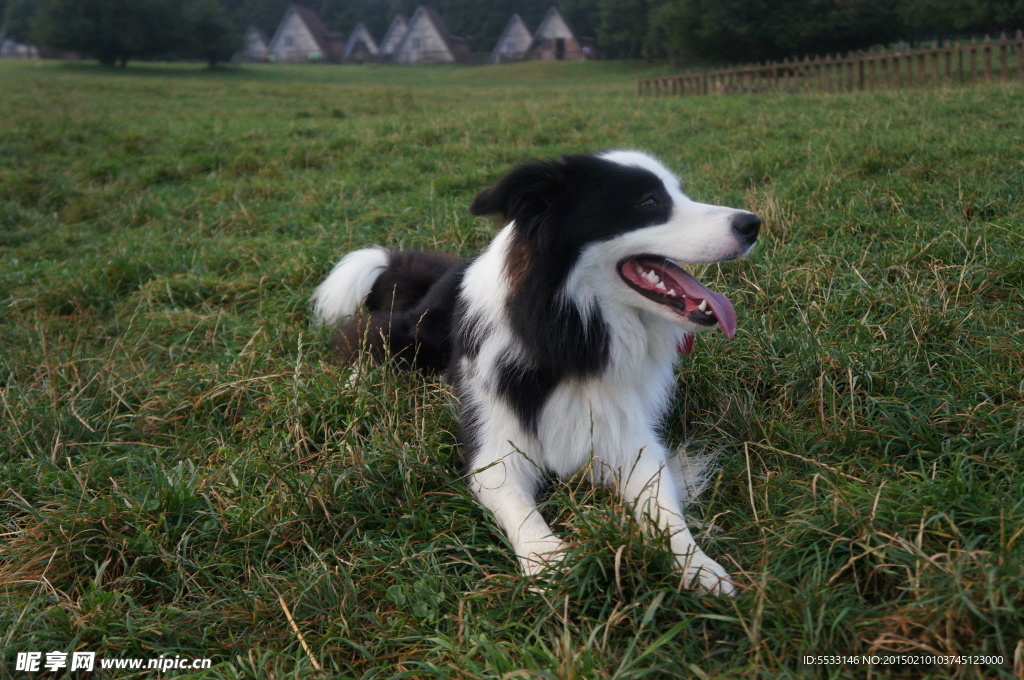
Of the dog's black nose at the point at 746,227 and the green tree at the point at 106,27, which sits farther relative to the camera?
the green tree at the point at 106,27

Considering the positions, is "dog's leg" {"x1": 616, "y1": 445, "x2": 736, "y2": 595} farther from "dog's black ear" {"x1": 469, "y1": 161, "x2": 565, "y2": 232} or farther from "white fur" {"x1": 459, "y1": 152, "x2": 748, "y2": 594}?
"dog's black ear" {"x1": 469, "y1": 161, "x2": 565, "y2": 232}

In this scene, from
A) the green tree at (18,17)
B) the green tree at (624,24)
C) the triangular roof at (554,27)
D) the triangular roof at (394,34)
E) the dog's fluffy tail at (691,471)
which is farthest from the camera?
the triangular roof at (394,34)

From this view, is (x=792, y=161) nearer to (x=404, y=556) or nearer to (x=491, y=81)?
(x=404, y=556)

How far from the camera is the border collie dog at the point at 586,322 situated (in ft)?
8.01

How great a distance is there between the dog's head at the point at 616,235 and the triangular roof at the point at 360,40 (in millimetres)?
67545

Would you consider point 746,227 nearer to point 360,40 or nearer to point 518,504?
point 518,504

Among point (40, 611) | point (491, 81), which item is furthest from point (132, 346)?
point (491, 81)

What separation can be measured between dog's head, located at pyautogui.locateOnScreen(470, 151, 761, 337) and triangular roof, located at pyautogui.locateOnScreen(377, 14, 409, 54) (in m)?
65.5

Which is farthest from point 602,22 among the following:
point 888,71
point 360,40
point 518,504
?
point 518,504

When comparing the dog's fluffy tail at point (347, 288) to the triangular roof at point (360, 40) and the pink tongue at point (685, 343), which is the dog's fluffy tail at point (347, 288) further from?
the triangular roof at point (360, 40)

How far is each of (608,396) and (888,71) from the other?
1508cm

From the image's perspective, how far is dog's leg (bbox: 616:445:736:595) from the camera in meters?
1.98

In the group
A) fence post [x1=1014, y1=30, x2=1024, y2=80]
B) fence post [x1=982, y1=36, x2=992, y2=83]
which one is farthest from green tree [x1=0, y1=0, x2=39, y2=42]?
fence post [x1=1014, y1=30, x2=1024, y2=80]

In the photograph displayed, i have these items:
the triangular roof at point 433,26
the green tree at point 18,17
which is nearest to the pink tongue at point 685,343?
the green tree at point 18,17
